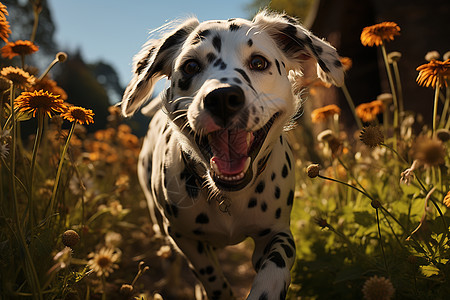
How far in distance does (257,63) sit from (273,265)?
1.06m

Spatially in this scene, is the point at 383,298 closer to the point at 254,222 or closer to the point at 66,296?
the point at 254,222

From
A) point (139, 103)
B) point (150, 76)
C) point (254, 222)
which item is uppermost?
point (150, 76)

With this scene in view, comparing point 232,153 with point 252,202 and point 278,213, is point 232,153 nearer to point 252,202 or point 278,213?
point 252,202

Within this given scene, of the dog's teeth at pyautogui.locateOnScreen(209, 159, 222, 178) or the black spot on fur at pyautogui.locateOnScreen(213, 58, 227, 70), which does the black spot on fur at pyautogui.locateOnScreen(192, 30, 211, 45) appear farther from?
the dog's teeth at pyautogui.locateOnScreen(209, 159, 222, 178)

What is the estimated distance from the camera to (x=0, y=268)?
182 centimetres

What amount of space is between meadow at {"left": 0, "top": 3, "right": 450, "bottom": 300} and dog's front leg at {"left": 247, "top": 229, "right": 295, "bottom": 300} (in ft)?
0.77

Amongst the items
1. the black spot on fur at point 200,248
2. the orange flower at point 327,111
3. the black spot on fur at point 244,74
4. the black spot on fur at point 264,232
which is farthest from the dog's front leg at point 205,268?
the orange flower at point 327,111

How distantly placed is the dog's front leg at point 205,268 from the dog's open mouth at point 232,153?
0.74 meters

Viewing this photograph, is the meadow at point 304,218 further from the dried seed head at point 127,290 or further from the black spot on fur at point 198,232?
the black spot on fur at point 198,232

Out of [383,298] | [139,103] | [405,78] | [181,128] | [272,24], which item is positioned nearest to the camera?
[383,298]

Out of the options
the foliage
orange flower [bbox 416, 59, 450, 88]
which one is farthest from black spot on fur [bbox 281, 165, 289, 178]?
orange flower [bbox 416, 59, 450, 88]

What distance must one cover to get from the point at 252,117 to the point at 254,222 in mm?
755

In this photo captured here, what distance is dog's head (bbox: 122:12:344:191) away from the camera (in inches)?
73.9

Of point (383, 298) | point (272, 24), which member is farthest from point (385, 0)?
point (383, 298)
